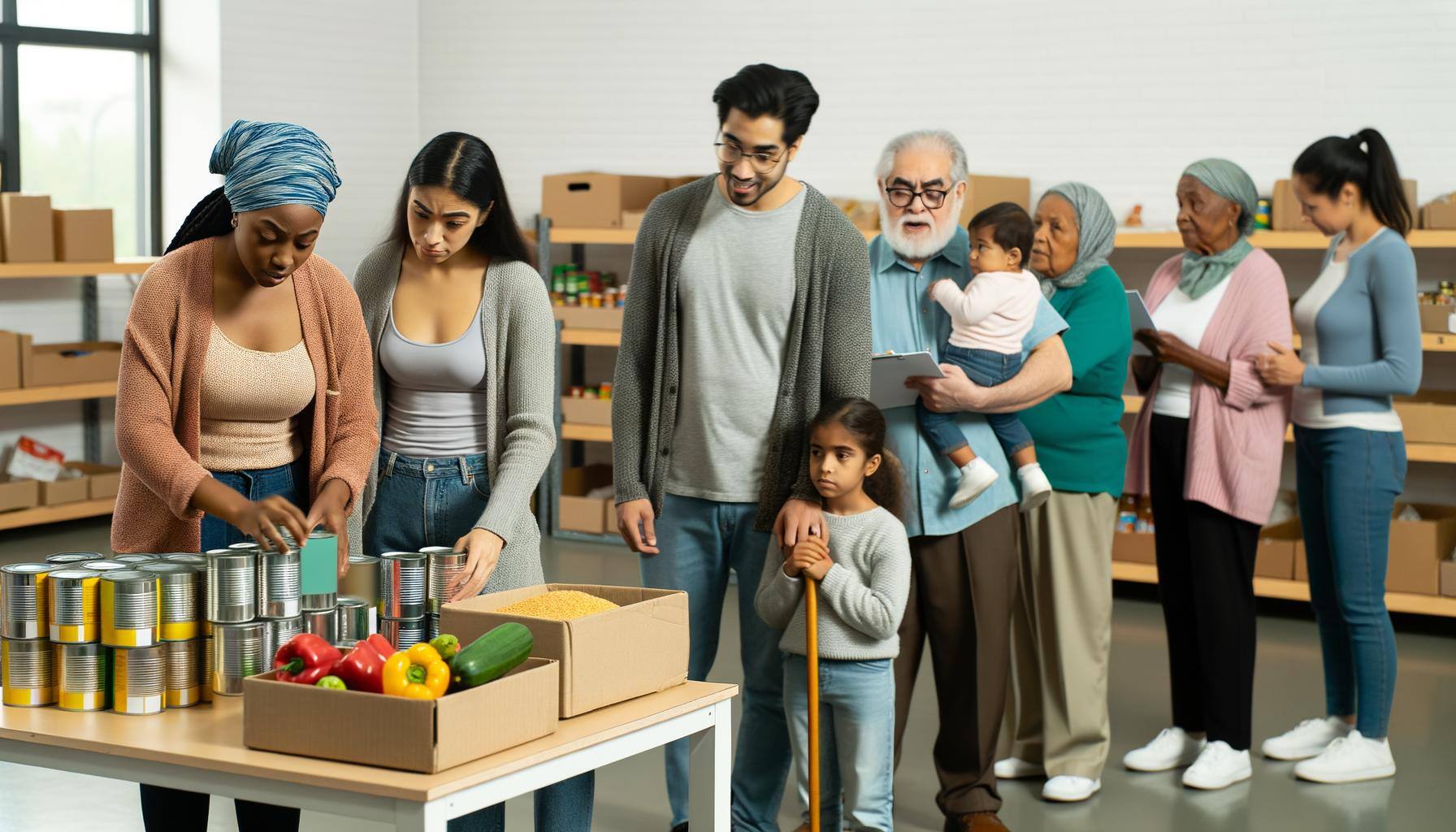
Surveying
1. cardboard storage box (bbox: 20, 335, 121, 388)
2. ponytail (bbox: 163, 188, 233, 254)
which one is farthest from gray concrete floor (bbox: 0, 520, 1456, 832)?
cardboard storage box (bbox: 20, 335, 121, 388)

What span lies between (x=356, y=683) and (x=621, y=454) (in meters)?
1.32

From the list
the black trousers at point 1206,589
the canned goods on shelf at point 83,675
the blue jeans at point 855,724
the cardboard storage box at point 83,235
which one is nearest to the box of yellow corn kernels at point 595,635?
the canned goods on shelf at point 83,675

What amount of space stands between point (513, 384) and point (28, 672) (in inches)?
39.9

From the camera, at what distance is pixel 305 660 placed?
197 centimetres

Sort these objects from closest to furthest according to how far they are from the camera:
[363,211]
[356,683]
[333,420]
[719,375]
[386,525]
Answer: [356,683] → [333,420] → [386,525] → [719,375] → [363,211]

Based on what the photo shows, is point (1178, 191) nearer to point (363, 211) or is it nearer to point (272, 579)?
point (272, 579)

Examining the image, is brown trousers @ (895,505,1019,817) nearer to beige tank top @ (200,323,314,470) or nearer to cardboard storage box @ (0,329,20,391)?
beige tank top @ (200,323,314,470)

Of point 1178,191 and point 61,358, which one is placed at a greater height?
point 1178,191

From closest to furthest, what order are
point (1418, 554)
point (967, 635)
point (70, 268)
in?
point (967, 635)
point (1418, 554)
point (70, 268)

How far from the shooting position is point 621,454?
10.4ft

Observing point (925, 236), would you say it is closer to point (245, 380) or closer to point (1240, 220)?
point (1240, 220)

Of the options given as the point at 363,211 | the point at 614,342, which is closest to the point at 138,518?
the point at 614,342

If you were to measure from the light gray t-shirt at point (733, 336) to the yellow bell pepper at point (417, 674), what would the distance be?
4.14 ft

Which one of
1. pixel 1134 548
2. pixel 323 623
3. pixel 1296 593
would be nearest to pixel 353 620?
pixel 323 623
